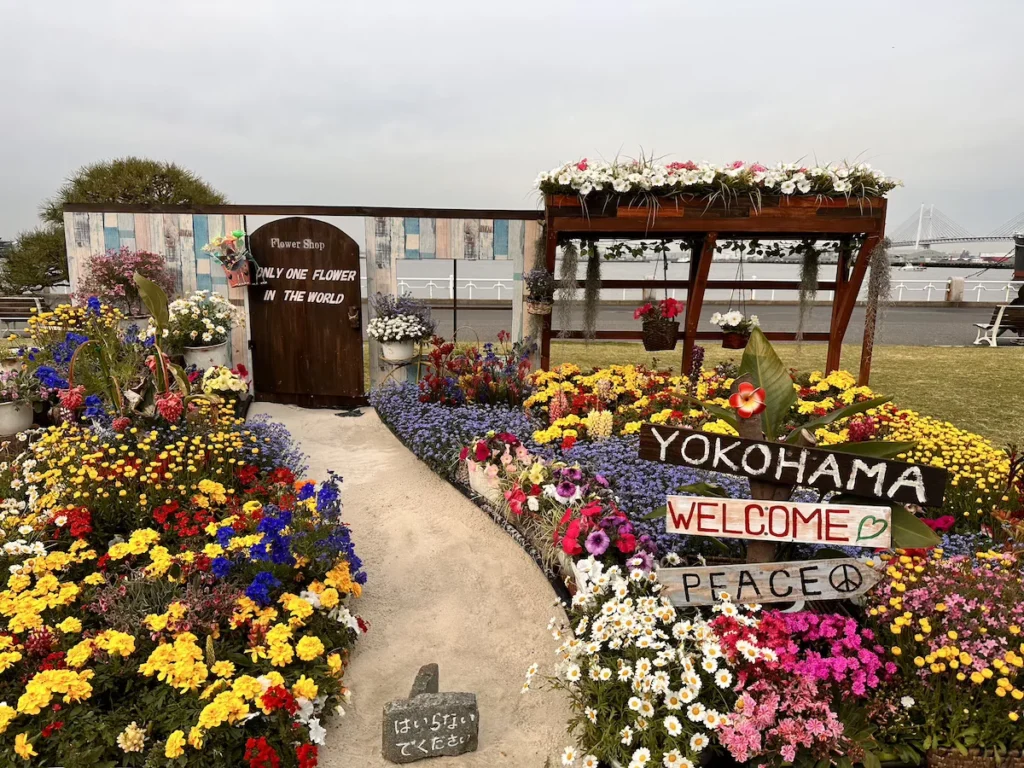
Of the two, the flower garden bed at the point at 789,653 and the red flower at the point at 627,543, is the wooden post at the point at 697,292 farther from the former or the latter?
the red flower at the point at 627,543

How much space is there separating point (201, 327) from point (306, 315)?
1244 millimetres

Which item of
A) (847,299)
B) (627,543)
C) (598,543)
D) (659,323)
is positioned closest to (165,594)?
(598,543)

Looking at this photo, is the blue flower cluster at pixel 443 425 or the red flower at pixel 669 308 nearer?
the blue flower cluster at pixel 443 425

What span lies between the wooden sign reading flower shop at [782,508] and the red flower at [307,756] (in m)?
1.54

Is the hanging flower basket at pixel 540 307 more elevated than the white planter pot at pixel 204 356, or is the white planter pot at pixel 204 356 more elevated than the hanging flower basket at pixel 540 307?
the hanging flower basket at pixel 540 307

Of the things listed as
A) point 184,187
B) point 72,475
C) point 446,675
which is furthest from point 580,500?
point 184,187

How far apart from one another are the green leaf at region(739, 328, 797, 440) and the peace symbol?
637 millimetres

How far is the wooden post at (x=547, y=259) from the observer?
6.93 meters

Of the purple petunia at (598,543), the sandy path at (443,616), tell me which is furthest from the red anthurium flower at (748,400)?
the sandy path at (443,616)

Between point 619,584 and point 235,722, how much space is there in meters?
1.67

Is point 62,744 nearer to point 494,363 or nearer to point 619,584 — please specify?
Answer: point 619,584

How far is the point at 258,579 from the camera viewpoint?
117 inches

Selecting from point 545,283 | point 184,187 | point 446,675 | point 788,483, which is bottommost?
point 446,675

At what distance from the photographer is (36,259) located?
516 inches
